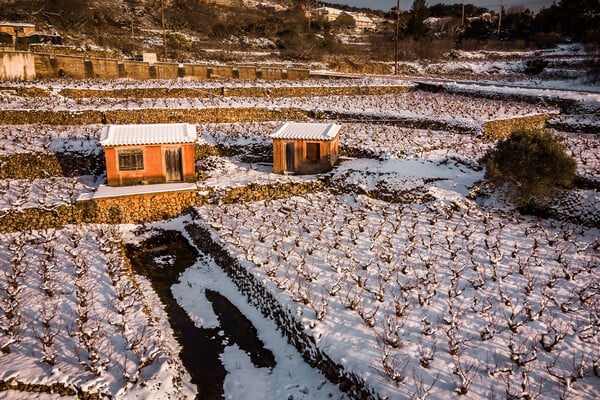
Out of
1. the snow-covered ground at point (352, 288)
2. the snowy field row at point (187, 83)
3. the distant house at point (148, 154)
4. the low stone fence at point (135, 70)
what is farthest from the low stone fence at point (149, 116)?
the low stone fence at point (135, 70)

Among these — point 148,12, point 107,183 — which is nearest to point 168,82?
point 107,183

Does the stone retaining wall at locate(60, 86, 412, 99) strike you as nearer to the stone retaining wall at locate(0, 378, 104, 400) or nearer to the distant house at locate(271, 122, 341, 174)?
the distant house at locate(271, 122, 341, 174)

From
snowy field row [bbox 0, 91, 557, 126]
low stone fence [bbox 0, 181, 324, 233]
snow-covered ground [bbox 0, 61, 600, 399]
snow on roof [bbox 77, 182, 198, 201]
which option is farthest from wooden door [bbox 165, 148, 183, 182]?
snowy field row [bbox 0, 91, 557, 126]

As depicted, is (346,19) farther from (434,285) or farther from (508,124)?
(434,285)

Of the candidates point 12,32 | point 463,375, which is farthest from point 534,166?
point 12,32

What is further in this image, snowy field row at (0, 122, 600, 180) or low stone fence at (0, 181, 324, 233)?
snowy field row at (0, 122, 600, 180)

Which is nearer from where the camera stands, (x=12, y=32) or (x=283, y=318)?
(x=283, y=318)
